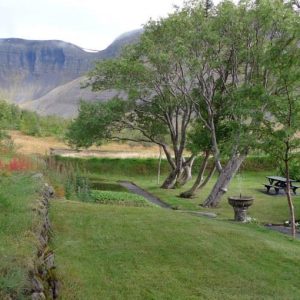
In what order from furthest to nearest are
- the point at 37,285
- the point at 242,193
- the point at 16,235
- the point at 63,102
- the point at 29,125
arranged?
the point at 63,102 → the point at 29,125 → the point at 242,193 → the point at 16,235 → the point at 37,285

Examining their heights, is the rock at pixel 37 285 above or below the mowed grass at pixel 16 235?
below

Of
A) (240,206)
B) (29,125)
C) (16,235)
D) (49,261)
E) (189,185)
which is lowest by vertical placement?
(189,185)

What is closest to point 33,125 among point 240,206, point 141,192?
point 141,192

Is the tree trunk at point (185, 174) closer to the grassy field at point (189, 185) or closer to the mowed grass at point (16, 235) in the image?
→ the grassy field at point (189, 185)

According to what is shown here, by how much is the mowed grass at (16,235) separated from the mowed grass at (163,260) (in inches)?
32.3

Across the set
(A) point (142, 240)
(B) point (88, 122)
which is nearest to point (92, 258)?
(A) point (142, 240)

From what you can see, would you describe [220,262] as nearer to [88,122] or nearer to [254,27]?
[254,27]

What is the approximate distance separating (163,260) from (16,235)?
2.94 m

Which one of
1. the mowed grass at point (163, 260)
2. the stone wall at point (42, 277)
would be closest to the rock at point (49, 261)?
the stone wall at point (42, 277)

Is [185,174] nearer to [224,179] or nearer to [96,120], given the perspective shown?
[96,120]

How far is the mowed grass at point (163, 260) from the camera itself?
6324mm

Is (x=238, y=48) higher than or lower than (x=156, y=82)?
higher

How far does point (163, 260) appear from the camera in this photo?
24.7ft

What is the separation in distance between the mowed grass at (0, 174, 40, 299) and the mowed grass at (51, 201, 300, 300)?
0.82m
